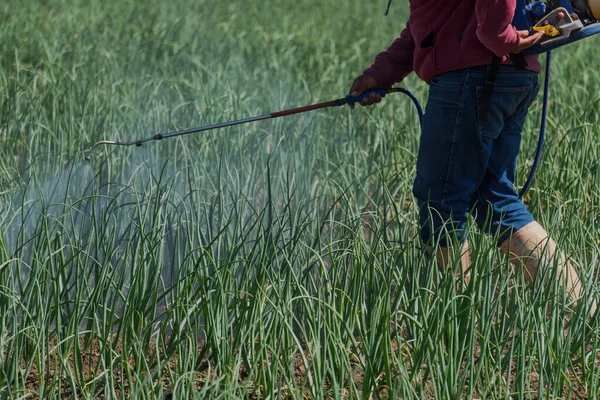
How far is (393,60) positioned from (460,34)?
12.6 inches

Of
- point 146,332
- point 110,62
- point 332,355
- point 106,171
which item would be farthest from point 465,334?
point 110,62

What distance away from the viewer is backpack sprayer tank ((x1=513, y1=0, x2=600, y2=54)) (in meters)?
2.20

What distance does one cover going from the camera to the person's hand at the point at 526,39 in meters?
2.18

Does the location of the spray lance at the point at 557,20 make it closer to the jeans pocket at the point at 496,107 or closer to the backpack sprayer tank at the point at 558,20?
the backpack sprayer tank at the point at 558,20

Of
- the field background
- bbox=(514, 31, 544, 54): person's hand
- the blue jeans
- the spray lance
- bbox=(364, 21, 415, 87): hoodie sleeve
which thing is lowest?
the field background

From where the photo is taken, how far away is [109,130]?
337 centimetres

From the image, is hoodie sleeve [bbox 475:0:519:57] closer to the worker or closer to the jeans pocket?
the worker

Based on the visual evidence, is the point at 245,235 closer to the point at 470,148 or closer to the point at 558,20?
the point at 470,148

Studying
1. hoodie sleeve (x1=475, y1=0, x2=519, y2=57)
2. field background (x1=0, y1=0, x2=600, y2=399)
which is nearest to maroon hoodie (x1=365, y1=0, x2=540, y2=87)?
hoodie sleeve (x1=475, y1=0, x2=519, y2=57)

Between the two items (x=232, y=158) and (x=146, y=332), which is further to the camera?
(x=232, y=158)

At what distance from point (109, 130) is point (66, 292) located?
1376 mm

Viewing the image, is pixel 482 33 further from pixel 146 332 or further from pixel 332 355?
pixel 146 332

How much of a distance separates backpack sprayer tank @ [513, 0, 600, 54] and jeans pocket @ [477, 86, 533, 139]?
109 mm

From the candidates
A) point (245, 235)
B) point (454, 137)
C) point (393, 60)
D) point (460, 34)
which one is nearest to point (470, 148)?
point (454, 137)
